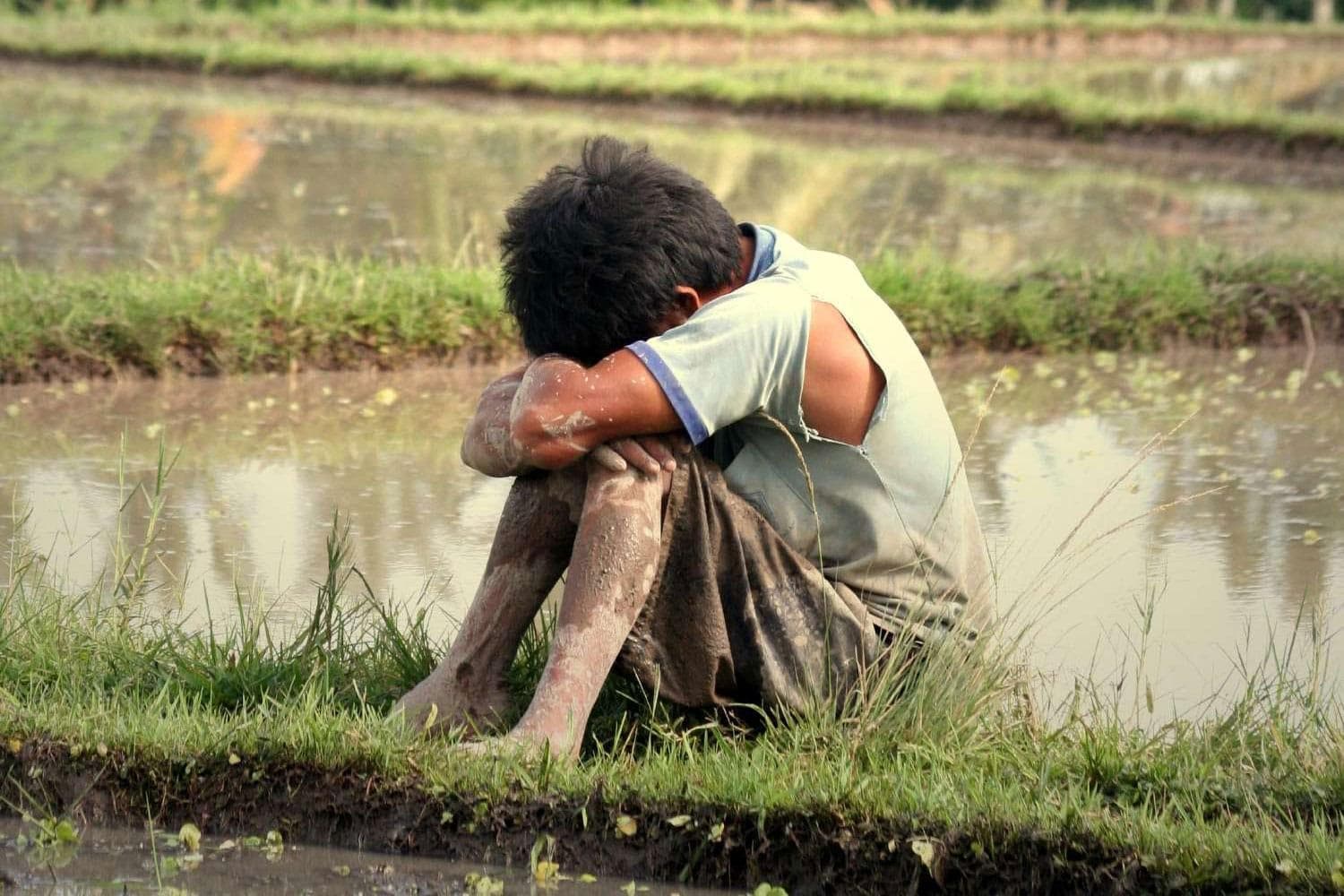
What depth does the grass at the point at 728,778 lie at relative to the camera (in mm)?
2514

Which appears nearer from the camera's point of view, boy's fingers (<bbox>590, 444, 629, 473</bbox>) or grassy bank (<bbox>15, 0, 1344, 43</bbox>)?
boy's fingers (<bbox>590, 444, 629, 473</bbox>)

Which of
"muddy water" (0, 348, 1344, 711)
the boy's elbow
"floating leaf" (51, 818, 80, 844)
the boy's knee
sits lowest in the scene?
"muddy water" (0, 348, 1344, 711)

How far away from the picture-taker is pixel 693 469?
2760 millimetres

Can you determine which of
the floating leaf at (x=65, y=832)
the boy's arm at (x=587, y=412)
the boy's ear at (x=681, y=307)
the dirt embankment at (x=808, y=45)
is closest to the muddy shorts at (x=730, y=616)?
the boy's arm at (x=587, y=412)

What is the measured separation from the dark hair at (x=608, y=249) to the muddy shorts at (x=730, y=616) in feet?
0.87

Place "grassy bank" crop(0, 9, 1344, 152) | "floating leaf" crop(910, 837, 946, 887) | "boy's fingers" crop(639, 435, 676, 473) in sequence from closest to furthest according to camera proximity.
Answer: "floating leaf" crop(910, 837, 946, 887) → "boy's fingers" crop(639, 435, 676, 473) → "grassy bank" crop(0, 9, 1344, 152)

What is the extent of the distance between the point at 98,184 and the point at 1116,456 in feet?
23.3

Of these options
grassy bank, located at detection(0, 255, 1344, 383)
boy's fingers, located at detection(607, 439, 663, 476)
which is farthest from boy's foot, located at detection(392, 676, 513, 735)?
grassy bank, located at detection(0, 255, 1344, 383)

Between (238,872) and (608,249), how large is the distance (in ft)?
3.58

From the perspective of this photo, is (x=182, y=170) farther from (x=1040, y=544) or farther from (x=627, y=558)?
(x=627, y=558)

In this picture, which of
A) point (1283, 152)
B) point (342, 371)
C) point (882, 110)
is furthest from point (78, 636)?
point (882, 110)

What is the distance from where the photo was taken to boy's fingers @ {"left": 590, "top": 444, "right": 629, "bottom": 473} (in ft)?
8.91

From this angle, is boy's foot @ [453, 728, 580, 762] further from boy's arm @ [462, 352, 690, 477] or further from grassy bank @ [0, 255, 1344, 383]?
grassy bank @ [0, 255, 1344, 383]

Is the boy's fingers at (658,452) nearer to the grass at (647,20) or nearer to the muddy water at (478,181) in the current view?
the muddy water at (478,181)
